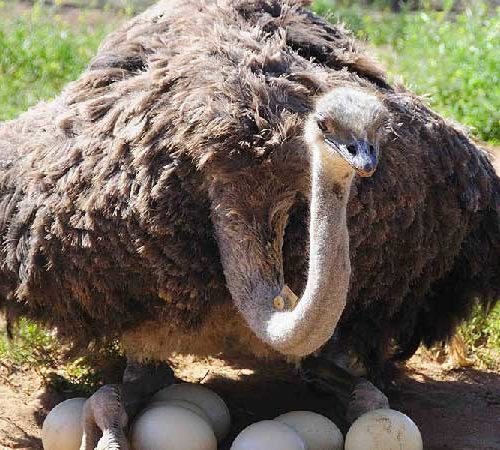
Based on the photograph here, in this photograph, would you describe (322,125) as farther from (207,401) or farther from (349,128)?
(207,401)

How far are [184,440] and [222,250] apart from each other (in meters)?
0.67

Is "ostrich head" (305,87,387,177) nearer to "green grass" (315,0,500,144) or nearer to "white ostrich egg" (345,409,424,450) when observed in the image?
"white ostrich egg" (345,409,424,450)

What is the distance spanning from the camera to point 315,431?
4.67 meters

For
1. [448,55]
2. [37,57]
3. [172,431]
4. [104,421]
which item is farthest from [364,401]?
[37,57]

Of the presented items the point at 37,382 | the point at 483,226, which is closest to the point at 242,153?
the point at 483,226

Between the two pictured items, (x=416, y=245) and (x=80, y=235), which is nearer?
(x=80, y=235)

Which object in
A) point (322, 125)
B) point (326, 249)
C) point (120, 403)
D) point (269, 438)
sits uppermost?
point (322, 125)

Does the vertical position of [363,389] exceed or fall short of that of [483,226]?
it falls short

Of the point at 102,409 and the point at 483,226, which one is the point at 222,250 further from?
the point at 483,226

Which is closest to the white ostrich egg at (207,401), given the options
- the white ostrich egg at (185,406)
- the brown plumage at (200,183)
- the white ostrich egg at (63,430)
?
the white ostrich egg at (185,406)

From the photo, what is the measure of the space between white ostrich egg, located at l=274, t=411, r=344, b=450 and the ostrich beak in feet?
4.04

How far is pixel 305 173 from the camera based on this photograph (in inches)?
170

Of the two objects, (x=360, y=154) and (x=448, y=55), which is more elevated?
(x=360, y=154)

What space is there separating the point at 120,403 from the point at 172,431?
32 cm
